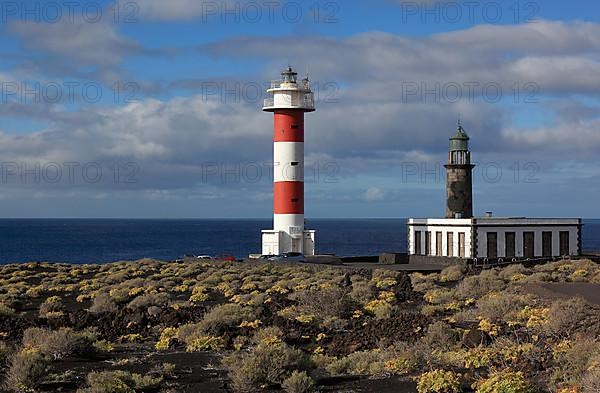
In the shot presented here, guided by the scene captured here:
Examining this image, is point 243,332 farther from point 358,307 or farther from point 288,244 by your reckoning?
point 288,244

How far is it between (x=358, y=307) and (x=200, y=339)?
6.53 m

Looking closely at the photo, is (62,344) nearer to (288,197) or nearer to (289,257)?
(289,257)

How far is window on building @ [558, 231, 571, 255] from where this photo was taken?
43.9m

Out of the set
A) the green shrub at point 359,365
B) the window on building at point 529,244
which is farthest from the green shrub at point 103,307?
the window on building at point 529,244

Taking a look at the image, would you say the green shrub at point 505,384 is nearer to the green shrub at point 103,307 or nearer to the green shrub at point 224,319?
the green shrub at point 224,319

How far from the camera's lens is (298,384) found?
41.9 ft

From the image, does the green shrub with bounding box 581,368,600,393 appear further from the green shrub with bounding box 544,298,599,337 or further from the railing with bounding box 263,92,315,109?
the railing with bounding box 263,92,315,109

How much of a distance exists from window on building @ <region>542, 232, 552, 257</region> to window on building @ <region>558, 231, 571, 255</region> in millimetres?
787

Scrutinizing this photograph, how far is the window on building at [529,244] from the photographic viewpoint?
42.8 meters

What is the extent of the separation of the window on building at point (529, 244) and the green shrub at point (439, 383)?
104 feet

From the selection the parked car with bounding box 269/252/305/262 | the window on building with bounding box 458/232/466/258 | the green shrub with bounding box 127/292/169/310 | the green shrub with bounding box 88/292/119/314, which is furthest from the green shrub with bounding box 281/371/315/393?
the window on building with bounding box 458/232/466/258

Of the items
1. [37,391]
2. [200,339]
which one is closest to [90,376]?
[37,391]

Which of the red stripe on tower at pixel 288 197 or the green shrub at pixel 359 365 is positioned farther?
the red stripe on tower at pixel 288 197

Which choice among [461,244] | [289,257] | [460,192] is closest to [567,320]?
[461,244]
